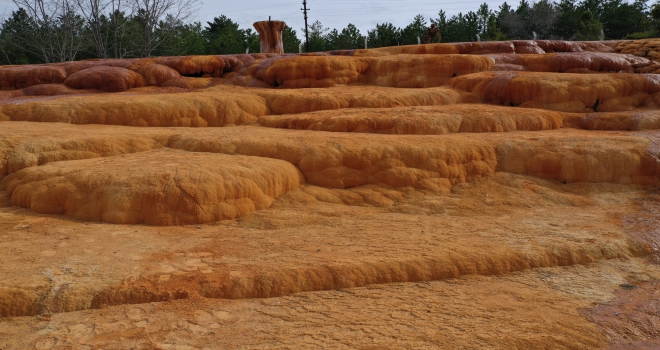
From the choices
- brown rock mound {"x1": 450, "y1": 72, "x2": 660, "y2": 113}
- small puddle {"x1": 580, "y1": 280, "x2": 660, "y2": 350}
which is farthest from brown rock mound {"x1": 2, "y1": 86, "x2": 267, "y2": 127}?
small puddle {"x1": 580, "y1": 280, "x2": 660, "y2": 350}

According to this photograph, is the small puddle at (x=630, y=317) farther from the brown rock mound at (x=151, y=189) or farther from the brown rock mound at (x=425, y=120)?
the brown rock mound at (x=425, y=120)

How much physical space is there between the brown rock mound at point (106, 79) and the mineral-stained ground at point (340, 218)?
2.66 m

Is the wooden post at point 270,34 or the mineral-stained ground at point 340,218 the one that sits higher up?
the wooden post at point 270,34

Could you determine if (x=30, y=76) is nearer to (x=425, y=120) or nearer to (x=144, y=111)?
(x=144, y=111)

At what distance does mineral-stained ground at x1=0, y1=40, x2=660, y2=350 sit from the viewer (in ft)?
15.4

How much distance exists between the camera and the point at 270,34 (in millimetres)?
21469

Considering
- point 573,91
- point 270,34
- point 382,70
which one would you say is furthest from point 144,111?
point 270,34

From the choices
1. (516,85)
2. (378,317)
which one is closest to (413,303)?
(378,317)

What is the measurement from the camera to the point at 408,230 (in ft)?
22.0

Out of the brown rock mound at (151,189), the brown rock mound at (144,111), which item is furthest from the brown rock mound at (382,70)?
the brown rock mound at (151,189)

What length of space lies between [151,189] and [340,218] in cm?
243

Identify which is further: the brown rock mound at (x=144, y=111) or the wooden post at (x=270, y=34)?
the wooden post at (x=270, y=34)

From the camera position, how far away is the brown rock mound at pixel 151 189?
6.78 metres

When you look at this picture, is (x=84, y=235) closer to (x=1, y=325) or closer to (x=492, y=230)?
(x=1, y=325)
